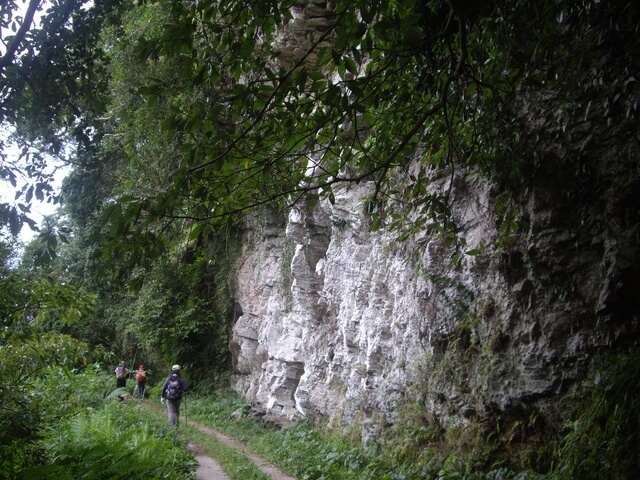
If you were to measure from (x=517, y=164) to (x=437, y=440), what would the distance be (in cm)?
382

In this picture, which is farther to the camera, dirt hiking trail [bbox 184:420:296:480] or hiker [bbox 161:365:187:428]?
hiker [bbox 161:365:187:428]

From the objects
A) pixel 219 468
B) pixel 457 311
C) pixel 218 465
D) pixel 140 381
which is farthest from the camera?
pixel 140 381

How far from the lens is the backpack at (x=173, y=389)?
34.8 feet

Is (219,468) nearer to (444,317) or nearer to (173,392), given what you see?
(173,392)

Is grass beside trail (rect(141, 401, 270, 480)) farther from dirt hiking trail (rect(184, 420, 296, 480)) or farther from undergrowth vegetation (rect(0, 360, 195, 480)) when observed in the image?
undergrowth vegetation (rect(0, 360, 195, 480))

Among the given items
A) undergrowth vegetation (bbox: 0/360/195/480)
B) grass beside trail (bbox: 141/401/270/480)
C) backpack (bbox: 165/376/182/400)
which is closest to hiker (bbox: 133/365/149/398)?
grass beside trail (bbox: 141/401/270/480)

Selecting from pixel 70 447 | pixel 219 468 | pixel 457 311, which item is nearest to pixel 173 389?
pixel 219 468

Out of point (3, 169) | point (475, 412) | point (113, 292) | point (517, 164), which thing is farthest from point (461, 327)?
point (113, 292)

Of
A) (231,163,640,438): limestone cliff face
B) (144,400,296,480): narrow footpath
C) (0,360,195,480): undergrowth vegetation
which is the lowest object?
(144,400,296,480): narrow footpath

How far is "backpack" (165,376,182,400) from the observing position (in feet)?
34.8

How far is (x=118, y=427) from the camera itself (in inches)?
381

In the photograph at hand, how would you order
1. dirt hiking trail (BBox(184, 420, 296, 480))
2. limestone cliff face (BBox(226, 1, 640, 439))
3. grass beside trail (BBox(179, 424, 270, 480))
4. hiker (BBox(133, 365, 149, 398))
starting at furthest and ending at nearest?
hiker (BBox(133, 365, 149, 398)) < grass beside trail (BBox(179, 424, 270, 480)) < dirt hiking trail (BBox(184, 420, 296, 480)) < limestone cliff face (BBox(226, 1, 640, 439))

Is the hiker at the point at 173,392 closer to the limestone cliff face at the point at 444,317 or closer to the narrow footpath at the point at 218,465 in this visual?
the narrow footpath at the point at 218,465

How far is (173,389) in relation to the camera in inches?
418
